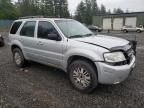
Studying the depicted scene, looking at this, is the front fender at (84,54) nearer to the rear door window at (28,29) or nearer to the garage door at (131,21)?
the rear door window at (28,29)

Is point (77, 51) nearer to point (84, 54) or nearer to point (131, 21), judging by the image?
point (84, 54)

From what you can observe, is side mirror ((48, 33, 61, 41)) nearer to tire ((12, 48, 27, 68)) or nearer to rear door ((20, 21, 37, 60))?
rear door ((20, 21, 37, 60))

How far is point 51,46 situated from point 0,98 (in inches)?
72.1

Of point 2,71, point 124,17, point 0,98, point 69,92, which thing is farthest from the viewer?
point 124,17

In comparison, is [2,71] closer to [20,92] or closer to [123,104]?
[20,92]

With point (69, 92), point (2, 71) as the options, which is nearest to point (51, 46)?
point (69, 92)

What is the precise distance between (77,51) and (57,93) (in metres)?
1.13

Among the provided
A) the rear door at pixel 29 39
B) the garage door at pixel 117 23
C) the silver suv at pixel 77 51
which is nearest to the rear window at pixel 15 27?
the silver suv at pixel 77 51

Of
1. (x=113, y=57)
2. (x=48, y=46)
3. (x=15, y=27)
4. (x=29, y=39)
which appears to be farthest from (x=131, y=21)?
(x=113, y=57)

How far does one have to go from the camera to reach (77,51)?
4.35 metres

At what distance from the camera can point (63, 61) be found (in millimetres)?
4805

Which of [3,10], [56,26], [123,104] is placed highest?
[3,10]

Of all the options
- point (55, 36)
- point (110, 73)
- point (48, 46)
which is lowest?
point (110, 73)

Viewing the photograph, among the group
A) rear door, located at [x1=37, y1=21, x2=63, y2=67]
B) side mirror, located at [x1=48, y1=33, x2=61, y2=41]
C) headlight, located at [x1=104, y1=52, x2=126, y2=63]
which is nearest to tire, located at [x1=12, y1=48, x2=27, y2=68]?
rear door, located at [x1=37, y1=21, x2=63, y2=67]
